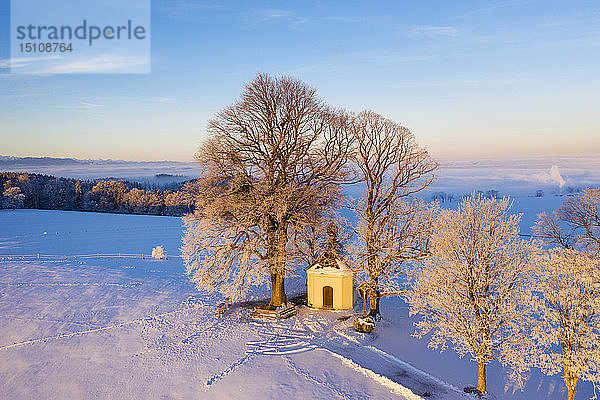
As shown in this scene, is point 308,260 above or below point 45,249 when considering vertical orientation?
above

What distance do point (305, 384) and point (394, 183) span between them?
13212 mm

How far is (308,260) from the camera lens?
2345cm

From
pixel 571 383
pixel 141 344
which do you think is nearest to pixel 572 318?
pixel 571 383

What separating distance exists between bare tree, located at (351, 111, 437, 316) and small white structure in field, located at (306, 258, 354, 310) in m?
1.17

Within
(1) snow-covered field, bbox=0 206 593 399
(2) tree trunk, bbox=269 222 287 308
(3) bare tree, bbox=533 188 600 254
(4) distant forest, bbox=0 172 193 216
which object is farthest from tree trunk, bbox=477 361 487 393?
(4) distant forest, bbox=0 172 193 216

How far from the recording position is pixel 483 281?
15.6 metres

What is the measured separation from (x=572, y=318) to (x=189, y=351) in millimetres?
14657

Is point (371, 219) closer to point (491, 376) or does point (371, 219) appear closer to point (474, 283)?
point (474, 283)

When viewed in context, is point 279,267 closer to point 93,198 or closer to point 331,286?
point 331,286

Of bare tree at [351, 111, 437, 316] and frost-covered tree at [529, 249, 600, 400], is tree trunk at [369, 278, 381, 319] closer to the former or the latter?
bare tree at [351, 111, 437, 316]

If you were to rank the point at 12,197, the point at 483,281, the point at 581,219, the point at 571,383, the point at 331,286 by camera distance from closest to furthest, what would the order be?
the point at 571,383, the point at 483,281, the point at 331,286, the point at 581,219, the point at 12,197

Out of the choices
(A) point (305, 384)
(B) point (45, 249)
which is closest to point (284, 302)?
(A) point (305, 384)

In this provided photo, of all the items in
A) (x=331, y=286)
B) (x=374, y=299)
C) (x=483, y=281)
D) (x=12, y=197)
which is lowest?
(x=374, y=299)

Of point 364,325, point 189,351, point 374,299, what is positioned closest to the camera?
point 189,351
